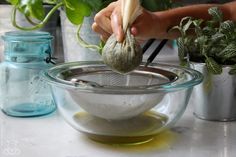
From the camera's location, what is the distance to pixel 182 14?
75 cm

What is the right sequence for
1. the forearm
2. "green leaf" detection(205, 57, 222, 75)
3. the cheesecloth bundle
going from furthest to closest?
the forearm < "green leaf" detection(205, 57, 222, 75) < the cheesecloth bundle

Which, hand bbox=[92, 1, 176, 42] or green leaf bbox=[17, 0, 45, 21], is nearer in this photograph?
hand bbox=[92, 1, 176, 42]

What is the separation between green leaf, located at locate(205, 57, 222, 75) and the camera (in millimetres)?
622

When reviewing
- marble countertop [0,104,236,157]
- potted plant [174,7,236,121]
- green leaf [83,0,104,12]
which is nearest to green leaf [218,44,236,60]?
potted plant [174,7,236,121]

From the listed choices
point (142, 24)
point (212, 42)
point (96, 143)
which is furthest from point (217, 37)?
point (96, 143)

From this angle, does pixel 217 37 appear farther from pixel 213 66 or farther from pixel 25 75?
pixel 25 75

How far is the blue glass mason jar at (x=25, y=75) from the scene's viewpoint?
27.3 inches

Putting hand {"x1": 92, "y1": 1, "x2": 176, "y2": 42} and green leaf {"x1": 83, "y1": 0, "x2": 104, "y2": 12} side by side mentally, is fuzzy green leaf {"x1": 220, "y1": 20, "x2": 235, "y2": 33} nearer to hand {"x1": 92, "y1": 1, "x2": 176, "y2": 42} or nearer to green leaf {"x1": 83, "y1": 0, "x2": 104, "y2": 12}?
hand {"x1": 92, "y1": 1, "x2": 176, "y2": 42}

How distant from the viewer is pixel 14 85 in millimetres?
717

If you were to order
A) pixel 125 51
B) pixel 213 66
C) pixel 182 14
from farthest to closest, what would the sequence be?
pixel 182 14 → pixel 213 66 → pixel 125 51

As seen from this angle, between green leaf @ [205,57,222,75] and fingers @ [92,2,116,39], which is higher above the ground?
fingers @ [92,2,116,39]

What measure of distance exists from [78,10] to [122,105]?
31 cm

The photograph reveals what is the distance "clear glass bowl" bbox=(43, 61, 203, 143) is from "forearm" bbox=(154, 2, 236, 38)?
124 mm

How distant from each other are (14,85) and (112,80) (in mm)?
172
